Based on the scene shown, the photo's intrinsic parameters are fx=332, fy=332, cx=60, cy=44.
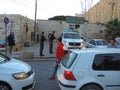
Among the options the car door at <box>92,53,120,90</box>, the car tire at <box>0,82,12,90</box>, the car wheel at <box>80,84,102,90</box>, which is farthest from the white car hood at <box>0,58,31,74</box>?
the car door at <box>92,53,120,90</box>

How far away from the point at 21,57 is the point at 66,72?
14.0m

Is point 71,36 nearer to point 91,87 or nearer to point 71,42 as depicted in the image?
point 71,42

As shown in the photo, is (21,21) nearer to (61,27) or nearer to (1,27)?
(1,27)

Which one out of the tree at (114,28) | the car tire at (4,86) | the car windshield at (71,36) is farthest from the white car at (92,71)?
the tree at (114,28)

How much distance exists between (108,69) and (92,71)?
44cm

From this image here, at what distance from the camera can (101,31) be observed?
166 ft

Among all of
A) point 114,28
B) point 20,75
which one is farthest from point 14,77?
point 114,28

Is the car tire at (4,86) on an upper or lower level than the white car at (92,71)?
lower

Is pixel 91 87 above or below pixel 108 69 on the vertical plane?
below

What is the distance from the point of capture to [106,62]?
343 inches

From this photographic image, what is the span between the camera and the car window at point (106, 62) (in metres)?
8.62

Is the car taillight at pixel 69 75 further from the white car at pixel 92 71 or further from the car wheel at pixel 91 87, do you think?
the car wheel at pixel 91 87

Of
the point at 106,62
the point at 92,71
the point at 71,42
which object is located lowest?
the point at 92,71

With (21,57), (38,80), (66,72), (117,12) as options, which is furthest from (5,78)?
(117,12)
